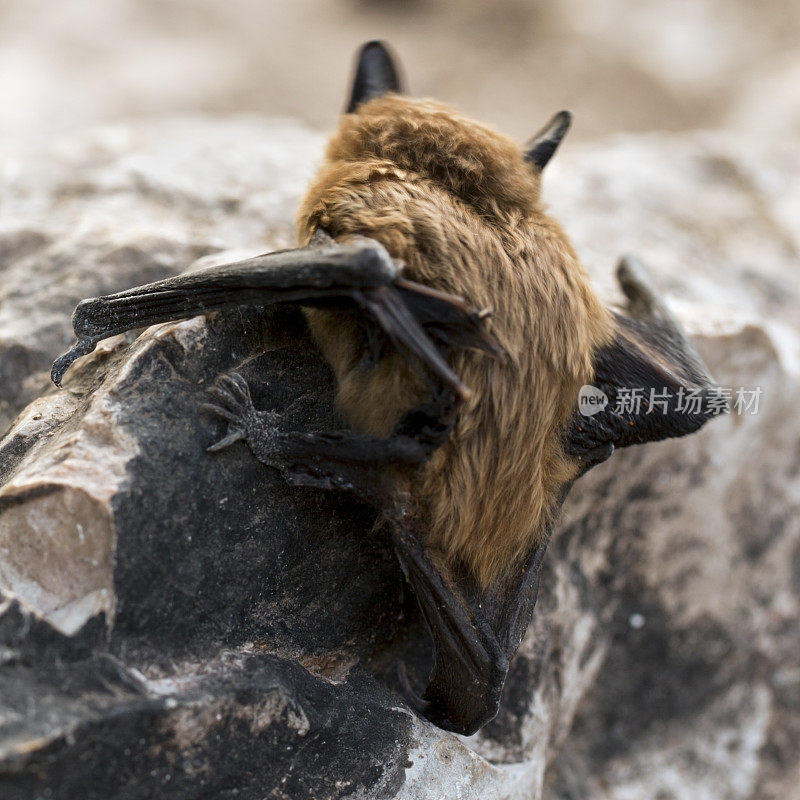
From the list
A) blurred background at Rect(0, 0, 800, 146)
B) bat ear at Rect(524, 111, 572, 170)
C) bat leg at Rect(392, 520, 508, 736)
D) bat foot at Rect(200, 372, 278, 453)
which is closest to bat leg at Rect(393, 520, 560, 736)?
bat leg at Rect(392, 520, 508, 736)

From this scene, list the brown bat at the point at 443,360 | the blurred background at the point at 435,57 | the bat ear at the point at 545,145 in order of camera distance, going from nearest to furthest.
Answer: the brown bat at the point at 443,360
the bat ear at the point at 545,145
the blurred background at the point at 435,57

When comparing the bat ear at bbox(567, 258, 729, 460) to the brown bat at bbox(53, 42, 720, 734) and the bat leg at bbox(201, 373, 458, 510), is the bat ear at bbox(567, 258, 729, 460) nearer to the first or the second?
the brown bat at bbox(53, 42, 720, 734)

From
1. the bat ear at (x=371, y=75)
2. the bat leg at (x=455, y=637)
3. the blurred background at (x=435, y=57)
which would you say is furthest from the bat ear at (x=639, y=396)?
the blurred background at (x=435, y=57)

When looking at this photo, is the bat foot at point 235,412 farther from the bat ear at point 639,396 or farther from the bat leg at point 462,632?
the bat ear at point 639,396

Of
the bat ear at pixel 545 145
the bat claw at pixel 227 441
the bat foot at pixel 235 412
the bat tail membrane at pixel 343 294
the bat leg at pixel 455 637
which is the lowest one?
the bat leg at pixel 455 637

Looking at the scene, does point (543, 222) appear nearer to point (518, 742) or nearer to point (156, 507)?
point (156, 507)

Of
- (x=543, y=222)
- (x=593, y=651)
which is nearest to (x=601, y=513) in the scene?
(x=593, y=651)
